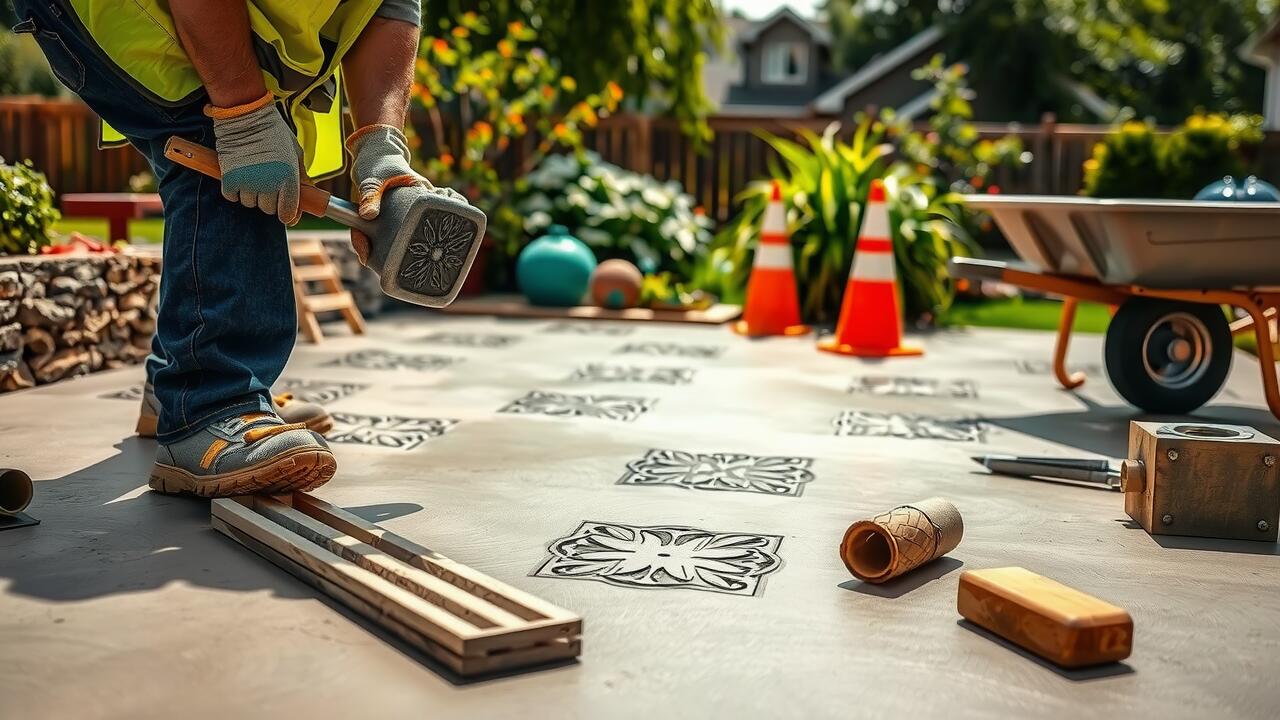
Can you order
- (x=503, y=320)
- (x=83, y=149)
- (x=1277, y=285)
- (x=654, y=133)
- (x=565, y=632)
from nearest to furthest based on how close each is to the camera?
1. (x=565, y=632)
2. (x=1277, y=285)
3. (x=503, y=320)
4. (x=654, y=133)
5. (x=83, y=149)

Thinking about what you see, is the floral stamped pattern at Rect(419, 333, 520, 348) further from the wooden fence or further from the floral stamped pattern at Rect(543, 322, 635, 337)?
the wooden fence

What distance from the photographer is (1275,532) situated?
2.49m

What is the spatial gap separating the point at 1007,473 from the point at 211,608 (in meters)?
2.10

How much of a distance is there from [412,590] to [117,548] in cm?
71

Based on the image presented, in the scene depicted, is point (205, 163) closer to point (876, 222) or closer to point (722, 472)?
point (722, 472)

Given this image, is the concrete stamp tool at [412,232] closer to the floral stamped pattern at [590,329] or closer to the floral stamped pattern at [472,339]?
the floral stamped pattern at [472,339]

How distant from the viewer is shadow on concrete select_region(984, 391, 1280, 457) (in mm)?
3633

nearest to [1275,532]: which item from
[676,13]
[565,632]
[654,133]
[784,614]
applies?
[784,614]

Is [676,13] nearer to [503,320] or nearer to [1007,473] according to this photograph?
[503,320]

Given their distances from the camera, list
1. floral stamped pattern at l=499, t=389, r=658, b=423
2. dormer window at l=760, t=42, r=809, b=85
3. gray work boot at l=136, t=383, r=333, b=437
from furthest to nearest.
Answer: dormer window at l=760, t=42, r=809, b=85 < floral stamped pattern at l=499, t=389, r=658, b=423 < gray work boot at l=136, t=383, r=333, b=437

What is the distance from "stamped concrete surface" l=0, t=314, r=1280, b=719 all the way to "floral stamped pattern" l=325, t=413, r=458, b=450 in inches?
0.6

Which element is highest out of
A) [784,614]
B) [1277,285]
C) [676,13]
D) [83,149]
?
[676,13]

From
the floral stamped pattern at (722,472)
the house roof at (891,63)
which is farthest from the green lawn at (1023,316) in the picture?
the house roof at (891,63)

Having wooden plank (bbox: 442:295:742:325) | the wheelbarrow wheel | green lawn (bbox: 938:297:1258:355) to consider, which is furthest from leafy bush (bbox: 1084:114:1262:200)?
the wheelbarrow wheel
